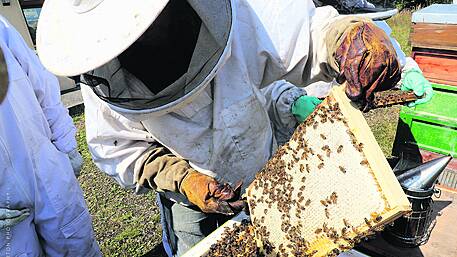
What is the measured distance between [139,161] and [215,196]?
1.50ft

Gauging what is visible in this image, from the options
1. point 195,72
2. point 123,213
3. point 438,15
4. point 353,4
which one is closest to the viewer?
point 195,72

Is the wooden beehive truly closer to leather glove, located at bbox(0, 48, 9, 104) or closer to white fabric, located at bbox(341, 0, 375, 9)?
leather glove, located at bbox(0, 48, 9, 104)

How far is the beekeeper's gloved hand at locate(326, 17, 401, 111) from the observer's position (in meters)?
1.15

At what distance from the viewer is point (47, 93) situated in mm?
2338

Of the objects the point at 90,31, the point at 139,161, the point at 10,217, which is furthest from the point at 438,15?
the point at 10,217

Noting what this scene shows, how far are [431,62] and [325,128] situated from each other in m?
2.05

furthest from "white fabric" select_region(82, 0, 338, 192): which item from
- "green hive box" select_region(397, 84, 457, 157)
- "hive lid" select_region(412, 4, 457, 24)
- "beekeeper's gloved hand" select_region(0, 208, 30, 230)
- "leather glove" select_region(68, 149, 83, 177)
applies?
"green hive box" select_region(397, 84, 457, 157)

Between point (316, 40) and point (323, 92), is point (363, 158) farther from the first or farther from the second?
point (323, 92)

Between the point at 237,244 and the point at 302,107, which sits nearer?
the point at 237,244

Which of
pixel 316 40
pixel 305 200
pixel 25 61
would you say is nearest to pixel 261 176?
pixel 305 200

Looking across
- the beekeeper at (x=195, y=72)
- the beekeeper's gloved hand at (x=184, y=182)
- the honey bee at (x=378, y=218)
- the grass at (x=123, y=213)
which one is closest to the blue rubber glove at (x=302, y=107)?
the beekeeper at (x=195, y=72)

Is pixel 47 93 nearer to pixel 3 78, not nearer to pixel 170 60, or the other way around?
pixel 3 78

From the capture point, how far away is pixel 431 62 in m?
2.85

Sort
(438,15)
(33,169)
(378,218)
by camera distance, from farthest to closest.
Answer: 1. (438,15)
2. (33,169)
3. (378,218)
